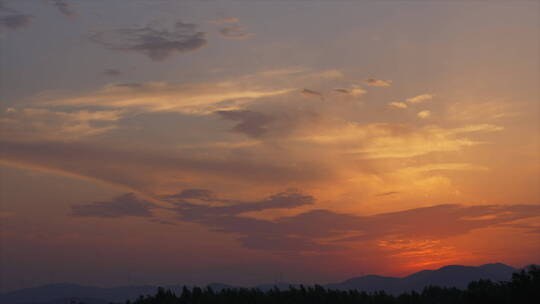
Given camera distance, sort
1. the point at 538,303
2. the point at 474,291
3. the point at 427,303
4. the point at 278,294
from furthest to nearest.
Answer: the point at 278,294 → the point at 427,303 → the point at 474,291 → the point at 538,303

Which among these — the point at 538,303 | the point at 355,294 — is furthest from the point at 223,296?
the point at 538,303

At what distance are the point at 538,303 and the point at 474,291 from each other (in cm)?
739

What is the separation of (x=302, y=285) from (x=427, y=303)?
18.2 metres

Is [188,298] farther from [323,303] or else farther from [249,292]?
[323,303]

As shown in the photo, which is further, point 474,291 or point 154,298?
point 154,298

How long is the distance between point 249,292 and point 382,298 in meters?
19.5

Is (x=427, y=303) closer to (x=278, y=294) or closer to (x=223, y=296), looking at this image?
(x=278, y=294)

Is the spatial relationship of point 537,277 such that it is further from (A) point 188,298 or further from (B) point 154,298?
(B) point 154,298

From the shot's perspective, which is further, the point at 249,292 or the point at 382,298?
the point at 249,292

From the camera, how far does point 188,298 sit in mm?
86688

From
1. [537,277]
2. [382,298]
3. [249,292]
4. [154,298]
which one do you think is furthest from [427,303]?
[154,298]

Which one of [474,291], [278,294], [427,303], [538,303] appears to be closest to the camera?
[538,303]

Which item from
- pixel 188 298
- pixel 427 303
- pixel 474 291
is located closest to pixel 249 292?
pixel 188 298

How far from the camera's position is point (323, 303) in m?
83.7
